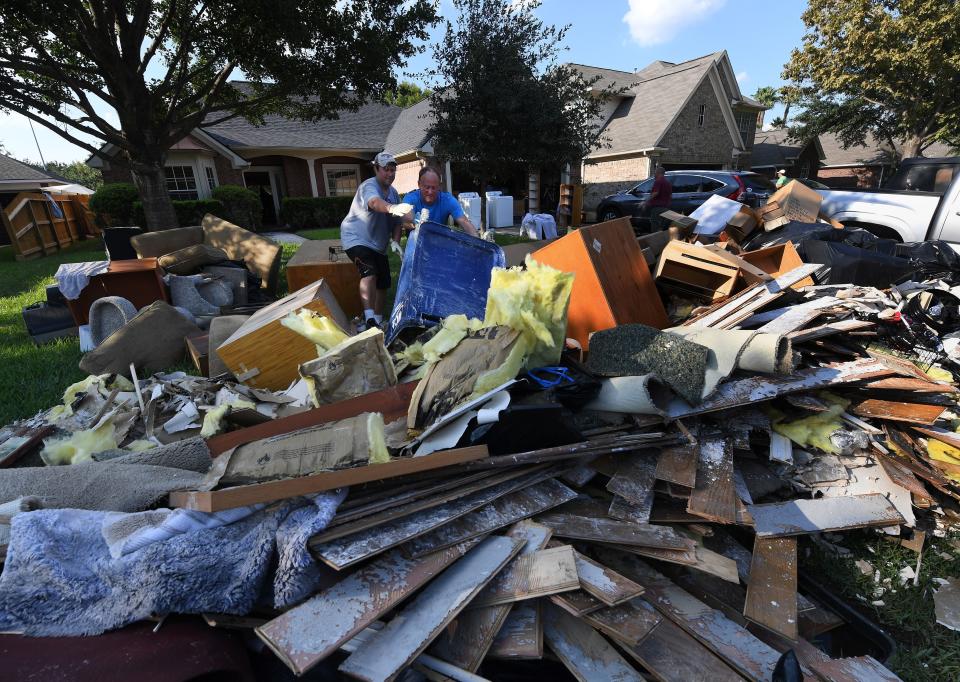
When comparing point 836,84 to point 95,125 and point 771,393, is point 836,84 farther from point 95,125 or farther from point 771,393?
point 95,125

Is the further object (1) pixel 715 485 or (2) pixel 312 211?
(2) pixel 312 211

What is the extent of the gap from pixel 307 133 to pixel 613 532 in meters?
20.5

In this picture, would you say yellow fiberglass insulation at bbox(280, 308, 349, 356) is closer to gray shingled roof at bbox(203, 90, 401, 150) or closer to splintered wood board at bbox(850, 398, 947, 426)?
splintered wood board at bbox(850, 398, 947, 426)

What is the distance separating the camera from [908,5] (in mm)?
13742

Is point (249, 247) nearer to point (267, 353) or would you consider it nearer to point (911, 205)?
point (267, 353)

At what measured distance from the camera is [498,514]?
6.36 feet

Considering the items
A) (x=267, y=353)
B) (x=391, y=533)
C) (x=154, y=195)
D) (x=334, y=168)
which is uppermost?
(x=334, y=168)

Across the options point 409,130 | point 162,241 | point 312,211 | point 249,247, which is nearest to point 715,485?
point 249,247

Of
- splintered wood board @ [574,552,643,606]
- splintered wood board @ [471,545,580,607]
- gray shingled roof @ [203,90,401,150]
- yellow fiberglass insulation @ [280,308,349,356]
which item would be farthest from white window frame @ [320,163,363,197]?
splintered wood board @ [574,552,643,606]

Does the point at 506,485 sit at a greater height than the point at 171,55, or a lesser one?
lesser

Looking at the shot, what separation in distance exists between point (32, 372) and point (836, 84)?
72.6 ft

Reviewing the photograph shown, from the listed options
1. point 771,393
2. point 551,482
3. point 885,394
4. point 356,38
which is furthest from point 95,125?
point 885,394

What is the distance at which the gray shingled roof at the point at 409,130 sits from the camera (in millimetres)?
18516

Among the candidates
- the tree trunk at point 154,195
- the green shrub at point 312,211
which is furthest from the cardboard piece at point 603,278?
the green shrub at point 312,211
